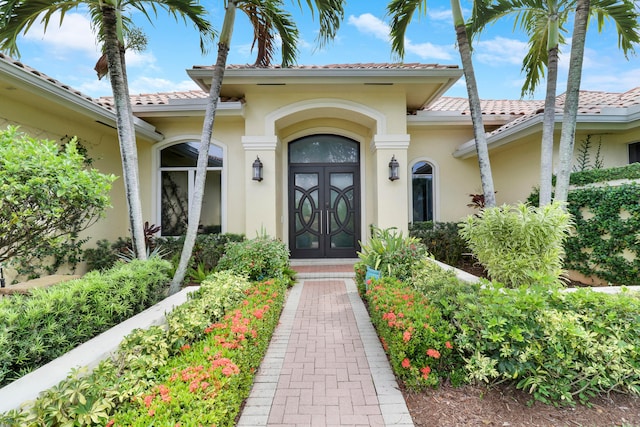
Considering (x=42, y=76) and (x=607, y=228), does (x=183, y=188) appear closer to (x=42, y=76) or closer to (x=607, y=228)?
(x=42, y=76)

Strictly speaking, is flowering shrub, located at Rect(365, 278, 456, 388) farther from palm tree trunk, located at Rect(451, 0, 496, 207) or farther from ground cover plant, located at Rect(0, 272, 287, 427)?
palm tree trunk, located at Rect(451, 0, 496, 207)

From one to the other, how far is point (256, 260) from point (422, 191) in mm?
5697

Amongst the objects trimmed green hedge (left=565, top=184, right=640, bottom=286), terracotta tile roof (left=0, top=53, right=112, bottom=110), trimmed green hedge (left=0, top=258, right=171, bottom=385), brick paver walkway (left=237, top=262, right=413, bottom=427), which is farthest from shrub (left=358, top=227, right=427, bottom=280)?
terracotta tile roof (left=0, top=53, right=112, bottom=110)

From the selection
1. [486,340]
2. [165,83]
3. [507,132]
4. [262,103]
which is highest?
[165,83]

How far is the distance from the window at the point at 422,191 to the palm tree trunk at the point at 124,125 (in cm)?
709

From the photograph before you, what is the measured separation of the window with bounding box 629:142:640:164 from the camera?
683cm

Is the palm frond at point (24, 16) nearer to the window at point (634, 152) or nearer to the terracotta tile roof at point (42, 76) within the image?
the terracotta tile roof at point (42, 76)

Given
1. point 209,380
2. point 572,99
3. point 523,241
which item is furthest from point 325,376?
point 572,99

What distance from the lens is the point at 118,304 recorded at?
10.4 feet

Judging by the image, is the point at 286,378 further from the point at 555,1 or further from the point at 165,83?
the point at 165,83

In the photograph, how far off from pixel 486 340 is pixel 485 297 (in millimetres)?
437

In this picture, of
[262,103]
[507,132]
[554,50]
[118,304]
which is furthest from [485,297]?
[262,103]

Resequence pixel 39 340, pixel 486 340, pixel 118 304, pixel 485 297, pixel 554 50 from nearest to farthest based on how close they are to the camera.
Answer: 1. pixel 39 340
2. pixel 486 340
3. pixel 485 297
4. pixel 118 304
5. pixel 554 50

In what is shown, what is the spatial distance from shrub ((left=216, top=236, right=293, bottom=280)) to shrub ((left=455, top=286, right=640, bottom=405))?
3.54 metres
